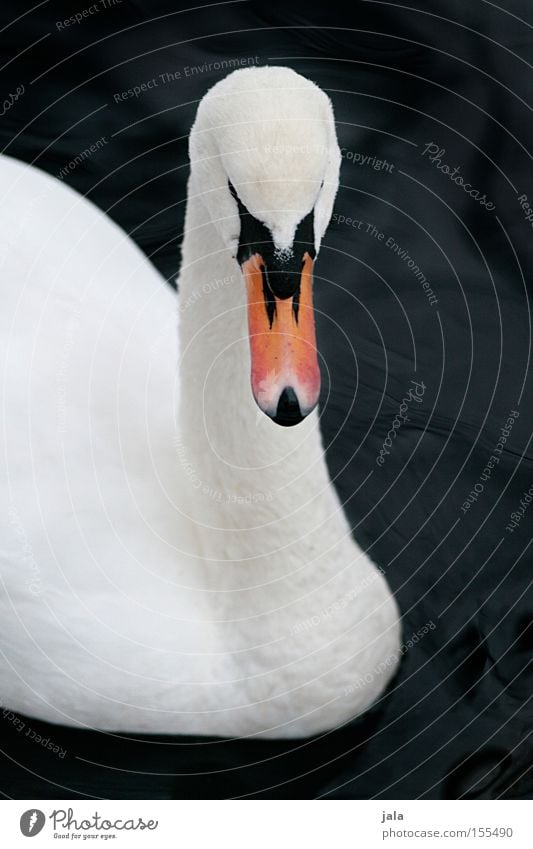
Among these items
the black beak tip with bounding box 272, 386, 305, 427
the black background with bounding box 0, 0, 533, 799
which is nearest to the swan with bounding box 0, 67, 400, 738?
the black background with bounding box 0, 0, 533, 799

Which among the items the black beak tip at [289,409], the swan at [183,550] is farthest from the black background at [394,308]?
the black beak tip at [289,409]

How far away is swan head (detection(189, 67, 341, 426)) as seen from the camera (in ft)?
8.67

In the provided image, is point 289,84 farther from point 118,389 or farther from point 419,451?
point 419,451

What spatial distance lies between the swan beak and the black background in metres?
1.21

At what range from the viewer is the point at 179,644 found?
3.33 meters

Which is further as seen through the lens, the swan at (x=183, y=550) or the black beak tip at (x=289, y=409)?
the swan at (x=183, y=550)

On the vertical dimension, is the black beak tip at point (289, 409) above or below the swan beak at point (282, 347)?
below

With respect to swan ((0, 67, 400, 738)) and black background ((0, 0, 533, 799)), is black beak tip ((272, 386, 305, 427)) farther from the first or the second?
black background ((0, 0, 533, 799))

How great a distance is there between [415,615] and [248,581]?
0.72 meters

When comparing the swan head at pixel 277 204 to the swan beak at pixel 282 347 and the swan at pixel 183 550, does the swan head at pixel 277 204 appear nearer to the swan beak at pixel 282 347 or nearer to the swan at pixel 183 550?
the swan beak at pixel 282 347

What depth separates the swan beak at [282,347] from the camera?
2648mm

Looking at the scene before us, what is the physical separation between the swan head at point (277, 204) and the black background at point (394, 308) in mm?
1240
